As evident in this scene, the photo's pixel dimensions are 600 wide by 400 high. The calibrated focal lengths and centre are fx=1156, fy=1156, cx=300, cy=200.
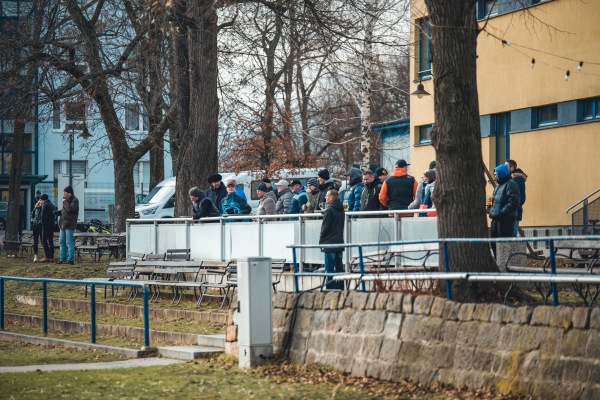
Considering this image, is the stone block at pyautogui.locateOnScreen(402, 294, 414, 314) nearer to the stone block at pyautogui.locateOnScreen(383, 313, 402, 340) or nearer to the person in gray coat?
the stone block at pyautogui.locateOnScreen(383, 313, 402, 340)

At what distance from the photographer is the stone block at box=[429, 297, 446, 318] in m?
12.1

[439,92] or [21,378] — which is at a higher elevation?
[439,92]

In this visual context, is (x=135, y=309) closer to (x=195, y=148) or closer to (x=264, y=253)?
(x=264, y=253)

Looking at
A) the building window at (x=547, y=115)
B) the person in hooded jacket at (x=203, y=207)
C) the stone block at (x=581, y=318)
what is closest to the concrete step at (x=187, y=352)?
the stone block at (x=581, y=318)

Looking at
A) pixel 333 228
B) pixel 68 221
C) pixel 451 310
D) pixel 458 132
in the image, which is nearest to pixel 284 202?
pixel 333 228

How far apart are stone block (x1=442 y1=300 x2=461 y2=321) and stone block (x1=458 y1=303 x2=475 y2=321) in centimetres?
5

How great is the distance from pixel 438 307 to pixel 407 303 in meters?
0.55

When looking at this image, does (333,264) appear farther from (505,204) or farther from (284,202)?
(284,202)

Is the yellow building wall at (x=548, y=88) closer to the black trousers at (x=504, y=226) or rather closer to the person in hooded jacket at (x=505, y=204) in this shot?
the person in hooded jacket at (x=505, y=204)

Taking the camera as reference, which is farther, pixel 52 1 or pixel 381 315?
pixel 52 1

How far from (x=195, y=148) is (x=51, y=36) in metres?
6.27

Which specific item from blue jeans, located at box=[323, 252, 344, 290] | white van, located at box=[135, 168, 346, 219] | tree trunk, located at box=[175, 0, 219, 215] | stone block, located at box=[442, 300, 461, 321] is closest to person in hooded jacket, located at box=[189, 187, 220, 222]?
tree trunk, located at box=[175, 0, 219, 215]

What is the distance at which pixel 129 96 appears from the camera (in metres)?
35.2

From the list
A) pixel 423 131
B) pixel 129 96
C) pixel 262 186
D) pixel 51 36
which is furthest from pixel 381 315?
pixel 129 96
